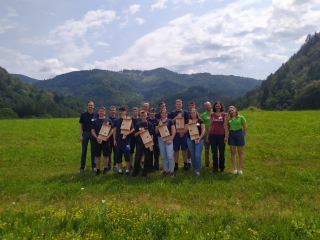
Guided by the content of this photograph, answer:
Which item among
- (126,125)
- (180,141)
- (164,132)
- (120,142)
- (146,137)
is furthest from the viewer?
(180,141)

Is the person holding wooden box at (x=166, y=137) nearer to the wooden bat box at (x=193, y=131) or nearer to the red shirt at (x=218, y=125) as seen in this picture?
the wooden bat box at (x=193, y=131)

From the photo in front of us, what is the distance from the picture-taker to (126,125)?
25.8 ft

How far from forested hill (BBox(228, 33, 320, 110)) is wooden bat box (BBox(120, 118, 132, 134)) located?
72994 mm

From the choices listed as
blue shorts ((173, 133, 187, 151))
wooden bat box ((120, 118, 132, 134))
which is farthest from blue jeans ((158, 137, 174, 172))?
wooden bat box ((120, 118, 132, 134))

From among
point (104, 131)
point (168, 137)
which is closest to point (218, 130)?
point (168, 137)

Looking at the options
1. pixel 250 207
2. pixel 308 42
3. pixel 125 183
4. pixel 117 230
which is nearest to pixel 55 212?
pixel 117 230

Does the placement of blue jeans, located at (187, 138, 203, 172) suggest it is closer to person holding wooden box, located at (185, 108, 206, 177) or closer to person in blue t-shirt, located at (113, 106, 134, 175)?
person holding wooden box, located at (185, 108, 206, 177)

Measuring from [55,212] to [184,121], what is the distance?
559 centimetres

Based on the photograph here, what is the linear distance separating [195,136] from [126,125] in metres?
2.90

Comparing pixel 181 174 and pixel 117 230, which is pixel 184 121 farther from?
pixel 117 230

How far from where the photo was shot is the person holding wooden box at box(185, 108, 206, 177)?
7.44 meters

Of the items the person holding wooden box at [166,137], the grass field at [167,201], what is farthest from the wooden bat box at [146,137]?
the grass field at [167,201]

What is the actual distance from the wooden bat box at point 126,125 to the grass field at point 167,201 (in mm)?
1926

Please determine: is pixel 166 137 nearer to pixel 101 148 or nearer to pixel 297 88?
pixel 101 148
